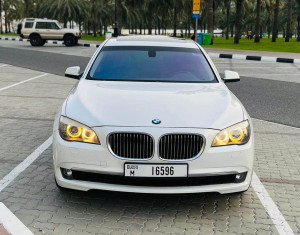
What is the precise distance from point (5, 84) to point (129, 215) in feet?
31.1

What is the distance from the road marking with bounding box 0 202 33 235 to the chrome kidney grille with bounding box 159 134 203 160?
1.25m

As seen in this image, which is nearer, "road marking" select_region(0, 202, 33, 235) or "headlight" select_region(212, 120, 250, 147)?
"road marking" select_region(0, 202, 33, 235)

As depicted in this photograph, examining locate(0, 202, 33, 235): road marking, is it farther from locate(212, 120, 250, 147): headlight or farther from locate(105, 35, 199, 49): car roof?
locate(105, 35, 199, 49): car roof

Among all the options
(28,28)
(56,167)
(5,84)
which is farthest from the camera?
(28,28)

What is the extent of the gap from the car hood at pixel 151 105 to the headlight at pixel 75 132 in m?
0.05

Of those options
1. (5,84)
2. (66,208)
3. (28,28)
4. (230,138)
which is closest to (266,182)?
(230,138)

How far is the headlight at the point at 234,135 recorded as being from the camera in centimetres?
358

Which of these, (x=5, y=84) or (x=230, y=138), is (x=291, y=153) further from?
(x=5, y=84)

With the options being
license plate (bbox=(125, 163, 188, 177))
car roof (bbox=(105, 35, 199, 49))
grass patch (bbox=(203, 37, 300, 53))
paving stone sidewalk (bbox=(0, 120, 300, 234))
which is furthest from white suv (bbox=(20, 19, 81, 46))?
license plate (bbox=(125, 163, 188, 177))

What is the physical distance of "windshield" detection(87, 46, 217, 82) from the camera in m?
4.86

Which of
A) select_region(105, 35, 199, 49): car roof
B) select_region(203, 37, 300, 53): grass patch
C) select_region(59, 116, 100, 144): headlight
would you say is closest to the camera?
select_region(59, 116, 100, 144): headlight

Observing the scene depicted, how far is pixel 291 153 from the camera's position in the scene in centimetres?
577

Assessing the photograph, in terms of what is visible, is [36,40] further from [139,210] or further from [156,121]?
[156,121]

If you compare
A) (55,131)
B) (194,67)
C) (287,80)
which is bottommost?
(287,80)
